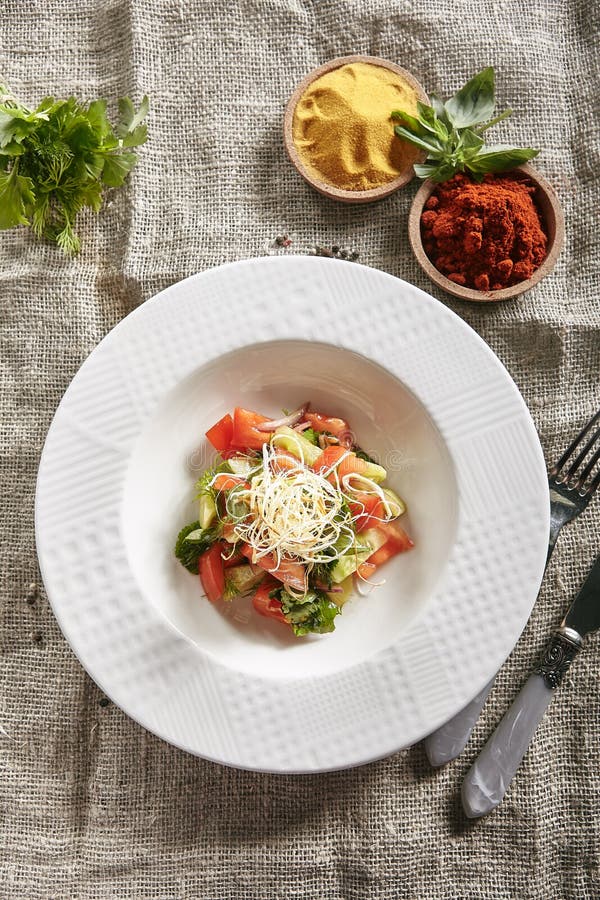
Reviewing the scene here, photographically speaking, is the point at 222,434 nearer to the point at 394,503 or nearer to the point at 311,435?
the point at 311,435

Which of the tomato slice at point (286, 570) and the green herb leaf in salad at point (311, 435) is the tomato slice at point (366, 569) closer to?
the tomato slice at point (286, 570)

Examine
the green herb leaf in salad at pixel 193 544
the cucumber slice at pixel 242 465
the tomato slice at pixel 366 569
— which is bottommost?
the tomato slice at pixel 366 569

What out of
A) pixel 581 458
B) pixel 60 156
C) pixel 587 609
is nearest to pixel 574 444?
pixel 581 458

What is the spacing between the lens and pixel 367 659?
1.90 meters

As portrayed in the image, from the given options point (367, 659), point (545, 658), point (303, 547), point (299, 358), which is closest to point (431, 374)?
point (299, 358)

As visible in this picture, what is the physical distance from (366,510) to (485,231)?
91cm

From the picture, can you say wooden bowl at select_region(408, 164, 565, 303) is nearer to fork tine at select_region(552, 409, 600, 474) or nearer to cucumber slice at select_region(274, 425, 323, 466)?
fork tine at select_region(552, 409, 600, 474)

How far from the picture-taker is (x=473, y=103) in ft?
7.52

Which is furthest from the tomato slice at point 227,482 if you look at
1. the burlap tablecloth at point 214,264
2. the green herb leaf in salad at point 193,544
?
the burlap tablecloth at point 214,264

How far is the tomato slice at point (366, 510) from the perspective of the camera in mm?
2059

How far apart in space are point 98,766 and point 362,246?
72.5 inches

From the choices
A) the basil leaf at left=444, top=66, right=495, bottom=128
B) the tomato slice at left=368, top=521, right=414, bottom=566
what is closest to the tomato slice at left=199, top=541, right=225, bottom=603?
the tomato slice at left=368, top=521, right=414, bottom=566

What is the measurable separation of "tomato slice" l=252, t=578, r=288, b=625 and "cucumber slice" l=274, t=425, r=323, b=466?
1.17 ft

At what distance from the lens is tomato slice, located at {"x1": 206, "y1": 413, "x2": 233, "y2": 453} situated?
2.14 m
